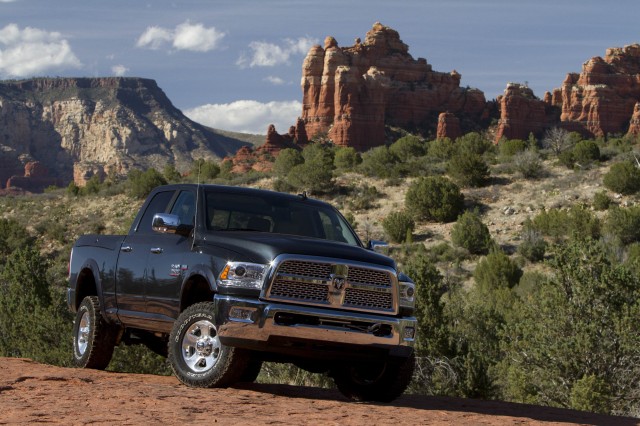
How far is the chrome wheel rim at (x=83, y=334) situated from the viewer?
11.7 meters

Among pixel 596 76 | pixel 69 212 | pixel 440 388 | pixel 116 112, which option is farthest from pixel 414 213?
pixel 116 112

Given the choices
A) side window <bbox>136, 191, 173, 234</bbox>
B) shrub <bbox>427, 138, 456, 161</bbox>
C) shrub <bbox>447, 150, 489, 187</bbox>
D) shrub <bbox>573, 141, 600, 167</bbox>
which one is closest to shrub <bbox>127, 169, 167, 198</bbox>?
shrub <bbox>427, 138, 456, 161</bbox>

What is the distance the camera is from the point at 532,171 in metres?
58.7

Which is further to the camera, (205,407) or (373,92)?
(373,92)

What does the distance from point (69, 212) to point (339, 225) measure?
5963 centimetres

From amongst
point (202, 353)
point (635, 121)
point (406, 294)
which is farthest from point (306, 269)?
point (635, 121)

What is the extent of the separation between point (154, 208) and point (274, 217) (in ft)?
5.33

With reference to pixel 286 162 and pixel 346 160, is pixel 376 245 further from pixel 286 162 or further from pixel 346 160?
pixel 346 160

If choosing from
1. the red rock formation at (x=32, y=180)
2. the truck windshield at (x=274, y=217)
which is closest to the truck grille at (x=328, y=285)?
the truck windshield at (x=274, y=217)

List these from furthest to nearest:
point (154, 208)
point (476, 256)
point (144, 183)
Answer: point (144, 183), point (476, 256), point (154, 208)

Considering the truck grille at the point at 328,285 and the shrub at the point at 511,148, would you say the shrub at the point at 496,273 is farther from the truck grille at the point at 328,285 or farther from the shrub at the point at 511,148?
the truck grille at the point at 328,285

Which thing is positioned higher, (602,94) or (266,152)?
(602,94)

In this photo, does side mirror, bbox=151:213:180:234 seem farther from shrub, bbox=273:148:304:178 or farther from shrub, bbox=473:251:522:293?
shrub, bbox=273:148:304:178

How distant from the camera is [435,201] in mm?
52656
